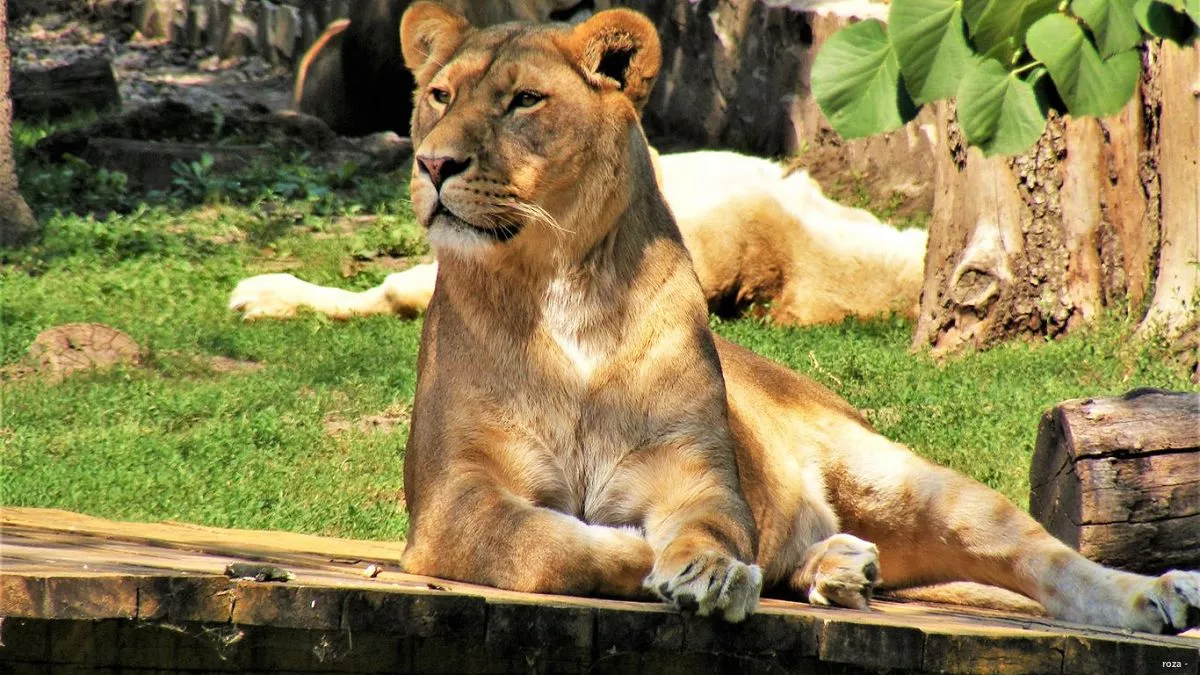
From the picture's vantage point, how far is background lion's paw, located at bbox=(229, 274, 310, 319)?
934cm

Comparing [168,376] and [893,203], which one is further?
[893,203]

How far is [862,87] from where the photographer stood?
7.91ft

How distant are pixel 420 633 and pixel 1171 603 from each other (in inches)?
73.3

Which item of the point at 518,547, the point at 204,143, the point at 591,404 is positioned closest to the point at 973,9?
the point at 518,547

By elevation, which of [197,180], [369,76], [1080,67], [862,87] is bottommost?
[369,76]

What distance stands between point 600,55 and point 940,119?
17.0 feet

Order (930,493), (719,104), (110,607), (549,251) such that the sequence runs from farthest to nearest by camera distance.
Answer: (719,104) < (930,493) < (549,251) < (110,607)

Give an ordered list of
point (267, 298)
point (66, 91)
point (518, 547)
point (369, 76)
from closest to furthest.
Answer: point (518, 547) < point (267, 298) < point (369, 76) < point (66, 91)

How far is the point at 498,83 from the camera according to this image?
3746 millimetres

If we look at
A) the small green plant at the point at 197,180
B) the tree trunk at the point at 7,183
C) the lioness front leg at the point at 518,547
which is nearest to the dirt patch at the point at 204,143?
the small green plant at the point at 197,180

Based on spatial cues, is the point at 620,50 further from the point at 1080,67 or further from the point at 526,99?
the point at 1080,67

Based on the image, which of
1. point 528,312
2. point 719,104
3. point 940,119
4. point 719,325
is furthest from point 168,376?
point 719,104

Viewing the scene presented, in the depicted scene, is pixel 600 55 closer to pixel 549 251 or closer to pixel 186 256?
pixel 549 251

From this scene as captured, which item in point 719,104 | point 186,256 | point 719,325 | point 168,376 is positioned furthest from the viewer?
point 719,104
